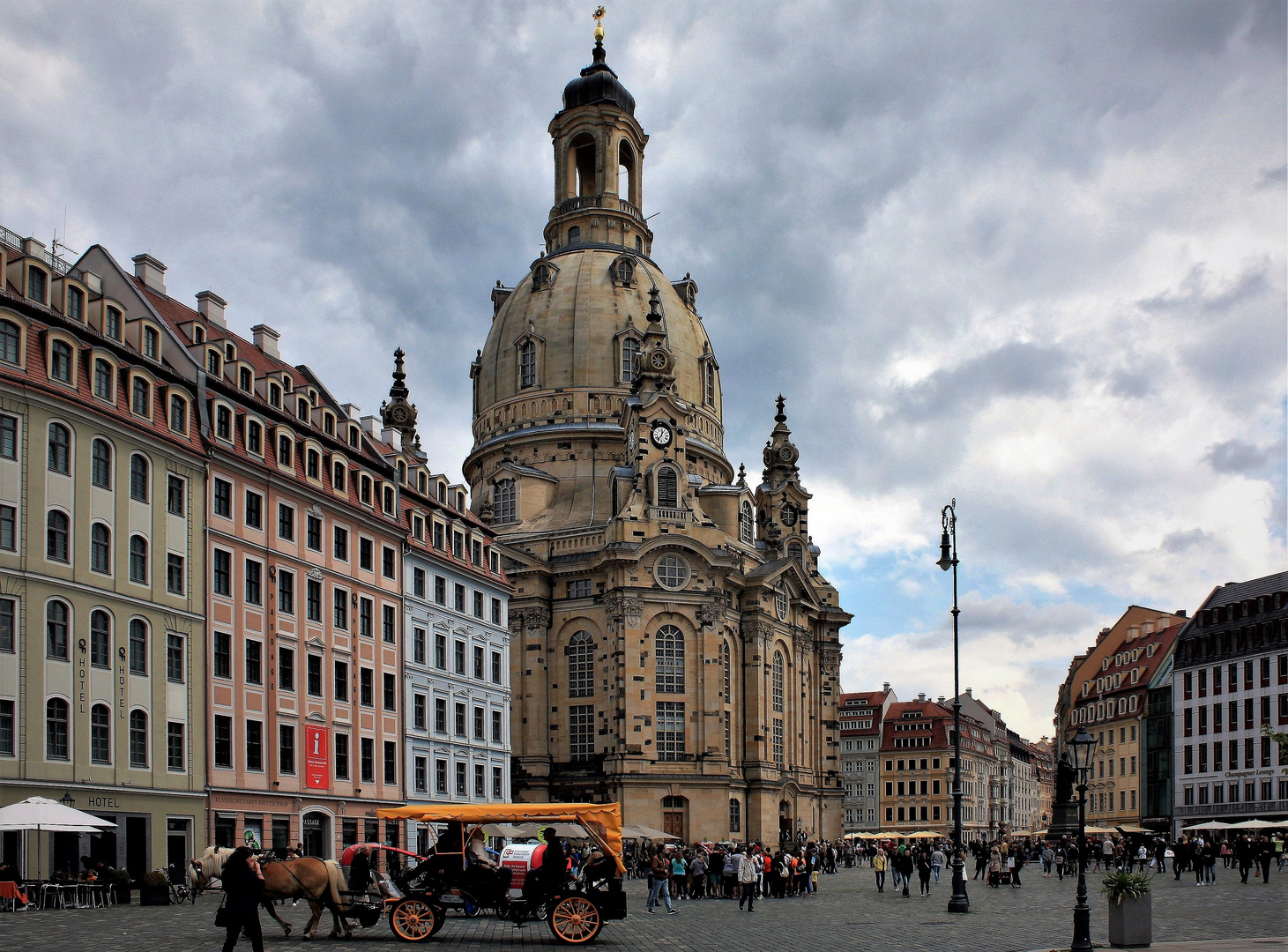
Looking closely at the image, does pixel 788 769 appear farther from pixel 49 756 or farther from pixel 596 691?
pixel 49 756

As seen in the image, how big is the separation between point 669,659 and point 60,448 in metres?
60.9

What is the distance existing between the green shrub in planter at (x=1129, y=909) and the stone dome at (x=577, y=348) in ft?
275

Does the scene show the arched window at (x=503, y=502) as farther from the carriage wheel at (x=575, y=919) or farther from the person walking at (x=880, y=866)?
the carriage wheel at (x=575, y=919)

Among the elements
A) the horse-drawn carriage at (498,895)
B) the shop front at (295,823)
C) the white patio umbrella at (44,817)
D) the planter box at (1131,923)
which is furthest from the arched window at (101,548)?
the planter box at (1131,923)

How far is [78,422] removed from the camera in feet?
140

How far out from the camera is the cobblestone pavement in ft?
91.1

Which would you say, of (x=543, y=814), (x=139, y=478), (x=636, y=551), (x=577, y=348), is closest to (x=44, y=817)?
(x=139, y=478)

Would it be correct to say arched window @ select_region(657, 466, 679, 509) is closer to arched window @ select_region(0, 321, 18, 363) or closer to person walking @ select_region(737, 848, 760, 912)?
person walking @ select_region(737, 848, 760, 912)

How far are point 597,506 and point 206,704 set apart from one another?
60.7 m

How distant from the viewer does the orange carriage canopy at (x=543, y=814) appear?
2980 cm

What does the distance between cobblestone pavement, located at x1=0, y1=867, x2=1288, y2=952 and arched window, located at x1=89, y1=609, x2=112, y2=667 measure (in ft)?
24.3

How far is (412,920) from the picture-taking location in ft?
90.4

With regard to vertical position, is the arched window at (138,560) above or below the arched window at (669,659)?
above

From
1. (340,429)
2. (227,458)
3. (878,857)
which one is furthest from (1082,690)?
(227,458)
